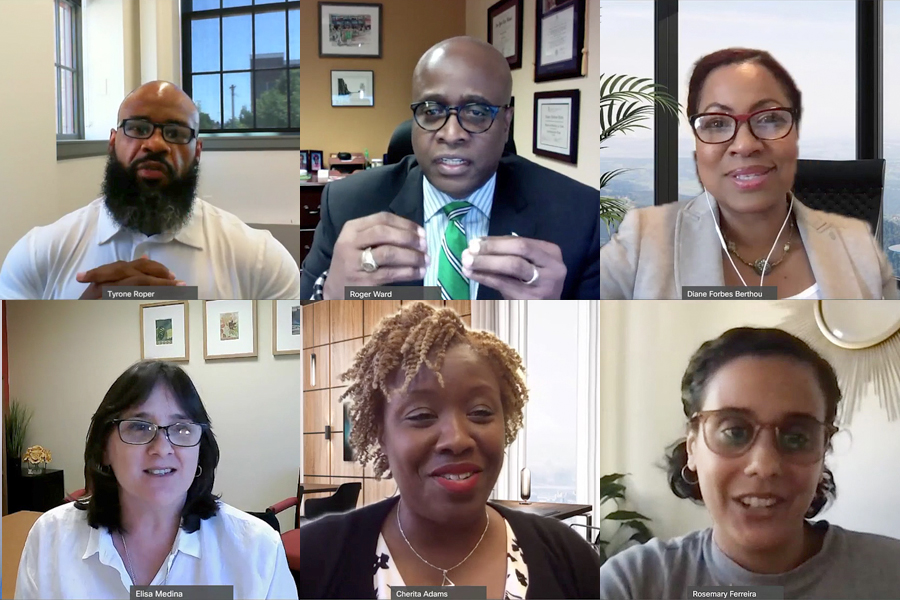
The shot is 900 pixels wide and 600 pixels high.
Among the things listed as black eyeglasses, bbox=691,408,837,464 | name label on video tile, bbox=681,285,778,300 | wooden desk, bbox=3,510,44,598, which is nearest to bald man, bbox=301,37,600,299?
name label on video tile, bbox=681,285,778,300

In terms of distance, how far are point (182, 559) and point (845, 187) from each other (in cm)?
179

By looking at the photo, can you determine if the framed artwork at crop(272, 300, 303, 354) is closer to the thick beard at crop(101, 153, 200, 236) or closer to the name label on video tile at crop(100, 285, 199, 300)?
the name label on video tile at crop(100, 285, 199, 300)

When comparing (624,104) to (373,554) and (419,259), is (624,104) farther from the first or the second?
(373,554)

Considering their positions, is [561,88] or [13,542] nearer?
[561,88]

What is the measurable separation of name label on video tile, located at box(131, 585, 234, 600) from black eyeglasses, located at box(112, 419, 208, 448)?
0.34 metres

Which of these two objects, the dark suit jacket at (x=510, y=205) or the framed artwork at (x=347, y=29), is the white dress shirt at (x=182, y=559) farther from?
the framed artwork at (x=347, y=29)

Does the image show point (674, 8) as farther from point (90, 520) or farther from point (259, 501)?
point (90, 520)

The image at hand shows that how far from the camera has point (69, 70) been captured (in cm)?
197

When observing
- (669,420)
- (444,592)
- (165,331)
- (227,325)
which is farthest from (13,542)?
(669,420)

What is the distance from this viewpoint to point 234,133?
1967 mm

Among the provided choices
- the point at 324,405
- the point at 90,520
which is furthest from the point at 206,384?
the point at 90,520

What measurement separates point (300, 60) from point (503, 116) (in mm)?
491

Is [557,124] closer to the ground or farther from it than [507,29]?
closer to the ground

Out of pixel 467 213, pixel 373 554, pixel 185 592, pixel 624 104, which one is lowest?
pixel 185 592
